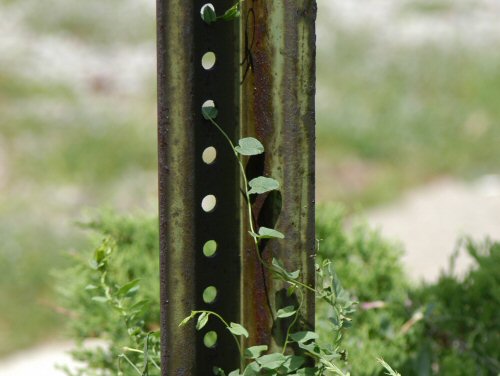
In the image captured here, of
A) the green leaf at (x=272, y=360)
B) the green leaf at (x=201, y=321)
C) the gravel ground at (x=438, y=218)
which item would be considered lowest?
the gravel ground at (x=438, y=218)

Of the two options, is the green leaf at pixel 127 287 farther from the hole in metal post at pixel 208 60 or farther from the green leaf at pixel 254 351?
the hole in metal post at pixel 208 60

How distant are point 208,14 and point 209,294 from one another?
0.49 metres

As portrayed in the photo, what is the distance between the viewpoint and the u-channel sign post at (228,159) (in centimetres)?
150

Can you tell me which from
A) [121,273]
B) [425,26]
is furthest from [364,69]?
[121,273]

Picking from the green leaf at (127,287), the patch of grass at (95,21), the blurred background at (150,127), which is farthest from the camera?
the patch of grass at (95,21)

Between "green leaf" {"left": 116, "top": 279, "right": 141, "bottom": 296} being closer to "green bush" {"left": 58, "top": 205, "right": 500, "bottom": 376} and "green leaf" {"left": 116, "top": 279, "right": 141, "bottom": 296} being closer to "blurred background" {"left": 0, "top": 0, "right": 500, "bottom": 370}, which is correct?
"green bush" {"left": 58, "top": 205, "right": 500, "bottom": 376}

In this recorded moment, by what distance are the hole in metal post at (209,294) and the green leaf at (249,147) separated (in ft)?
0.87

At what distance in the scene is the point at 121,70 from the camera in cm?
973

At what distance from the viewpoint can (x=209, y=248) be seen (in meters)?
1.65

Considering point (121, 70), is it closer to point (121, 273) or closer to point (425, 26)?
point (425, 26)

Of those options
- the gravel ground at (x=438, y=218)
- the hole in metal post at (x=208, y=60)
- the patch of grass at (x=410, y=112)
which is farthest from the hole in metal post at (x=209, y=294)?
the patch of grass at (x=410, y=112)

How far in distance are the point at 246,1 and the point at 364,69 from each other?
8601mm

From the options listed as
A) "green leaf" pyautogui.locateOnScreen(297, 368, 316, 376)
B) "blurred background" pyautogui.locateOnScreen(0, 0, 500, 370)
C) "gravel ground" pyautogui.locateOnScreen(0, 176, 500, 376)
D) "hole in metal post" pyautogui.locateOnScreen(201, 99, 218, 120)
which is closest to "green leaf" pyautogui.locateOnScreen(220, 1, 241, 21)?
"hole in metal post" pyautogui.locateOnScreen(201, 99, 218, 120)

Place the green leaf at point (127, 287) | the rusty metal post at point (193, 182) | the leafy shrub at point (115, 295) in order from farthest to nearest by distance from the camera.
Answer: the leafy shrub at point (115, 295) < the green leaf at point (127, 287) < the rusty metal post at point (193, 182)
